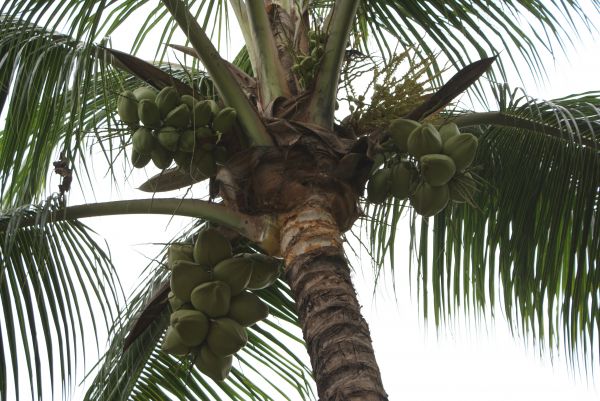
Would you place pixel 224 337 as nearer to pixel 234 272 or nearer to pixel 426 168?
pixel 234 272

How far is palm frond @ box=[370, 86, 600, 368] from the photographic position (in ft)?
11.8

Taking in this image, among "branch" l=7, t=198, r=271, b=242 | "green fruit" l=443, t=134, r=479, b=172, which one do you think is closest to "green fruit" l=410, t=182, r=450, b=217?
"green fruit" l=443, t=134, r=479, b=172

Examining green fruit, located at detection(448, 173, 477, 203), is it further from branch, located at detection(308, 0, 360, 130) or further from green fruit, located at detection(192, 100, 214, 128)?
green fruit, located at detection(192, 100, 214, 128)

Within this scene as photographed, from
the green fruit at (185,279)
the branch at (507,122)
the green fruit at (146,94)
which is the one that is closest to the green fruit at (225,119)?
the green fruit at (146,94)

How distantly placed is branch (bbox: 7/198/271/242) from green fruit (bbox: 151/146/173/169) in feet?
0.42

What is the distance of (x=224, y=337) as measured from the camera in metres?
2.87

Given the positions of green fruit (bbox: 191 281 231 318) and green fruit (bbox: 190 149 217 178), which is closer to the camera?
green fruit (bbox: 191 281 231 318)

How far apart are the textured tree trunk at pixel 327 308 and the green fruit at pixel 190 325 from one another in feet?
0.98

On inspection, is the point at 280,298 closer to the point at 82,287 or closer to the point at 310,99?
the point at 82,287

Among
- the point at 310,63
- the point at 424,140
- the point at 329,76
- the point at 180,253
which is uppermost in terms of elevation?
the point at 310,63

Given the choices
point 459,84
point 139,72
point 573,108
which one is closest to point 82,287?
point 139,72

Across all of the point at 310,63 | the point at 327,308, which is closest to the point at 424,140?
the point at 310,63

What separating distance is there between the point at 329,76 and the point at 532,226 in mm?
1158

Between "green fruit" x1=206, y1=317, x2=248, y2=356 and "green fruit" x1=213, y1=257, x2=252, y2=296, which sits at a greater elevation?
"green fruit" x1=213, y1=257, x2=252, y2=296
